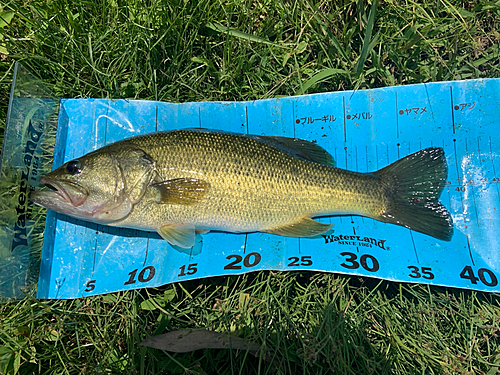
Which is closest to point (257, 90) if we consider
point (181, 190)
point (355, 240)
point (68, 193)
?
point (181, 190)

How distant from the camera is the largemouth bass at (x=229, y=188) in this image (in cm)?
234

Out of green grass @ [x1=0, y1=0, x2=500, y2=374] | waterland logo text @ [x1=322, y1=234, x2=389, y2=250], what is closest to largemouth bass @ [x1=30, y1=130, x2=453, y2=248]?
waterland logo text @ [x1=322, y1=234, x2=389, y2=250]

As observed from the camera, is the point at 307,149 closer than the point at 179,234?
No

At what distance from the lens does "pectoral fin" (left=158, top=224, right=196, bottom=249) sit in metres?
2.49

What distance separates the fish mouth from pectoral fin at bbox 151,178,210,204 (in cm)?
57

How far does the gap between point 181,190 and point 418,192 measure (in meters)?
2.10

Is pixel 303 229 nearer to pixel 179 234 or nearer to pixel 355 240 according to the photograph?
pixel 355 240

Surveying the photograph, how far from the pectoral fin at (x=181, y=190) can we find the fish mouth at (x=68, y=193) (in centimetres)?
57

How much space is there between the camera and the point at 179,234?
2508 millimetres

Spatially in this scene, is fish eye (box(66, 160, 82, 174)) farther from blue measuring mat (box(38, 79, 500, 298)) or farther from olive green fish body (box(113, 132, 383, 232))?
blue measuring mat (box(38, 79, 500, 298))

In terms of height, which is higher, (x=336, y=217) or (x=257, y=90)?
(x=257, y=90)

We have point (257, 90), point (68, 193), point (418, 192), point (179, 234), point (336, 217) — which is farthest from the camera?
point (257, 90)

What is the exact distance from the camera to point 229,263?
2.61m

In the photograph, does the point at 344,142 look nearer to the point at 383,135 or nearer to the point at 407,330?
the point at 383,135
